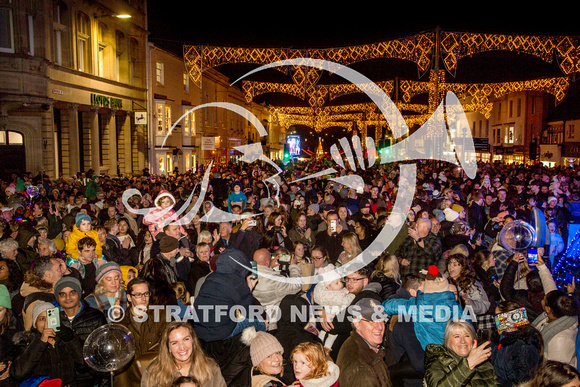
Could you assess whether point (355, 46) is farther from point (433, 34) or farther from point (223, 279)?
point (223, 279)

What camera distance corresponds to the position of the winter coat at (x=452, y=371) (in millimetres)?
3481

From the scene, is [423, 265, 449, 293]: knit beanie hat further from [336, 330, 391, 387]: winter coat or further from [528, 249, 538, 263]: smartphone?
[528, 249, 538, 263]: smartphone

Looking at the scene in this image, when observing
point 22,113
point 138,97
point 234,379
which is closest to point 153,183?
point 22,113

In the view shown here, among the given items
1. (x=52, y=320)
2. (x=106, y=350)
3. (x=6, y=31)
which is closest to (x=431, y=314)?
(x=106, y=350)

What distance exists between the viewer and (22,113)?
800 inches

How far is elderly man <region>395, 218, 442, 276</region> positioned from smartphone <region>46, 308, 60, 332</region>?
183 inches

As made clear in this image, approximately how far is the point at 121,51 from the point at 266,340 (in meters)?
28.6

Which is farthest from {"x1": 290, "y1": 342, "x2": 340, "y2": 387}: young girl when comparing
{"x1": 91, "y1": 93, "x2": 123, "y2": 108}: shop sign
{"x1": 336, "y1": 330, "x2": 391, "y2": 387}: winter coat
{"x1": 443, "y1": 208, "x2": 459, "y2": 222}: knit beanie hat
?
{"x1": 91, "y1": 93, "x2": 123, "y2": 108}: shop sign

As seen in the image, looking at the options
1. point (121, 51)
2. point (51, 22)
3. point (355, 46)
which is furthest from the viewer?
point (121, 51)

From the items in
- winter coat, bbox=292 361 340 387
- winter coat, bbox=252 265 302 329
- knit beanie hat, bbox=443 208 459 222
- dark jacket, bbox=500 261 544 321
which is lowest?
winter coat, bbox=292 361 340 387

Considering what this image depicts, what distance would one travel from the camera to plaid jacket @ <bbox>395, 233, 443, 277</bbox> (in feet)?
22.7

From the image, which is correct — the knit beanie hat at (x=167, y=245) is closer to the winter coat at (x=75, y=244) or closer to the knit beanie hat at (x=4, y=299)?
the winter coat at (x=75, y=244)

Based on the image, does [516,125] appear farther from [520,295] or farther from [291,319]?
[291,319]

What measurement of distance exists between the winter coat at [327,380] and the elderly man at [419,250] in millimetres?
3554
